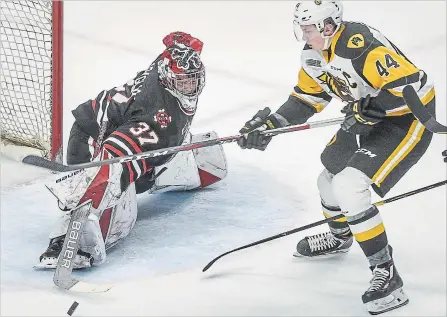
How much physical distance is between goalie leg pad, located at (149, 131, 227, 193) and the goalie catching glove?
455mm

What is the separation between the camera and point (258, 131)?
311 centimetres

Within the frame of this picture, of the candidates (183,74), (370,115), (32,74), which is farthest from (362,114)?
(32,74)

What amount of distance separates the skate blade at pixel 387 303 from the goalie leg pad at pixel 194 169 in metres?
1.01

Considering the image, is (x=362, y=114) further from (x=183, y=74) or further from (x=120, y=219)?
(x=120, y=219)

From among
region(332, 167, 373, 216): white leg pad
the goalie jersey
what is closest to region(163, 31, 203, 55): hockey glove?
the goalie jersey

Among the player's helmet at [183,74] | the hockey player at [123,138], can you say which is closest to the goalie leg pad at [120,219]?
the hockey player at [123,138]

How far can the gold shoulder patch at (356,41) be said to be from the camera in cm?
288

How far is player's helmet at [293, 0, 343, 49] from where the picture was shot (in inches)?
114

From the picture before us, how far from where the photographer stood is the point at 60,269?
301 centimetres

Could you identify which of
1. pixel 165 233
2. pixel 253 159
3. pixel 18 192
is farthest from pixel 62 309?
pixel 253 159

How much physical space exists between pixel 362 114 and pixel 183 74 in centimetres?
65

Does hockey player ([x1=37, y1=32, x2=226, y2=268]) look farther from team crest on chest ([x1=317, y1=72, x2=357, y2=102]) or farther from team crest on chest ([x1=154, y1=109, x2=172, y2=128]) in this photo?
team crest on chest ([x1=317, y1=72, x2=357, y2=102])

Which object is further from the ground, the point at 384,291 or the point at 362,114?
the point at 362,114

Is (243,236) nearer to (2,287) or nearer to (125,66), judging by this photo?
(2,287)
